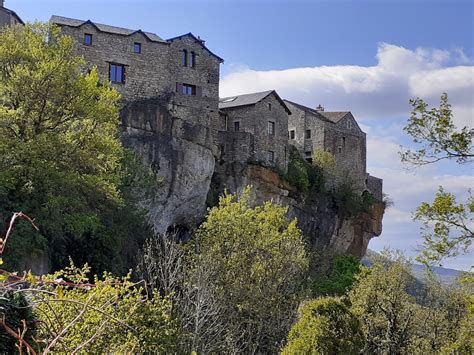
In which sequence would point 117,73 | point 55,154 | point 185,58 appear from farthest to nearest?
point 185,58 → point 117,73 → point 55,154

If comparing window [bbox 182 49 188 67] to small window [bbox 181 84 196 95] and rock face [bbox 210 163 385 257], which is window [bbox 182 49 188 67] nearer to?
small window [bbox 181 84 196 95]

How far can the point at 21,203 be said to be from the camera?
80.2 feet

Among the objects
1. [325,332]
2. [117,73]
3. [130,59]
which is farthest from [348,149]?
[325,332]

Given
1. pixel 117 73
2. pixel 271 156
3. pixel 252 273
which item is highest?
pixel 117 73

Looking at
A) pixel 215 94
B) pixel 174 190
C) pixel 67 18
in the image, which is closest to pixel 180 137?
pixel 174 190

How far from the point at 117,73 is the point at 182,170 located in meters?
8.06

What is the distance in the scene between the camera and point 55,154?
2517cm

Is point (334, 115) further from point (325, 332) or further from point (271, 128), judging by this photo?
point (325, 332)

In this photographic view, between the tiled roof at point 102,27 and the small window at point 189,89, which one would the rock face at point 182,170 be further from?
the tiled roof at point 102,27

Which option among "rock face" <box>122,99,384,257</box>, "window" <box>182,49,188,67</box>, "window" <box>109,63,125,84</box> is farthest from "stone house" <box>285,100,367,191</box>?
"window" <box>109,63,125,84</box>

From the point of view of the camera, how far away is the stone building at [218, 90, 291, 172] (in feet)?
151

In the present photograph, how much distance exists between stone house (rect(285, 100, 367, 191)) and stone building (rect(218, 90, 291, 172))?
6033mm

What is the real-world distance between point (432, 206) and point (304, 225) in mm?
36638

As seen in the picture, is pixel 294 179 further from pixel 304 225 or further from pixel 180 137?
pixel 180 137
